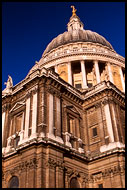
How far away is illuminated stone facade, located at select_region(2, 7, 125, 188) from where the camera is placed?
742 inches

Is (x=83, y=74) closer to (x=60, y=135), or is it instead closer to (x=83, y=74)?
(x=83, y=74)

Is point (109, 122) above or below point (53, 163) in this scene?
above

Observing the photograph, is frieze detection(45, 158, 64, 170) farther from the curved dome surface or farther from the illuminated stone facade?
the curved dome surface

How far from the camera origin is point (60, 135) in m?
21.5

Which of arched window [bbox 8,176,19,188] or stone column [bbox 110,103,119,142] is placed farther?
stone column [bbox 110,103,119,142]

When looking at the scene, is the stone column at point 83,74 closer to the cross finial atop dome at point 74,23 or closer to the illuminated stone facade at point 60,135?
the illuminated stone facade at point 60,135

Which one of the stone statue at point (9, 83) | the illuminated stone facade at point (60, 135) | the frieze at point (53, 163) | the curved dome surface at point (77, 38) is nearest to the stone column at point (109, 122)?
the illuminated stone facade at point (60, 135)

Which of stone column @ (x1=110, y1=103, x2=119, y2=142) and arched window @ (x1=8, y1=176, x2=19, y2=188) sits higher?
stone column @ (x1=110, y1=103, x2=119, y2=142)

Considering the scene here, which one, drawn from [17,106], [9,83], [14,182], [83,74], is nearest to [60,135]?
[14,182]

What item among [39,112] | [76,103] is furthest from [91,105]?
[39,112]

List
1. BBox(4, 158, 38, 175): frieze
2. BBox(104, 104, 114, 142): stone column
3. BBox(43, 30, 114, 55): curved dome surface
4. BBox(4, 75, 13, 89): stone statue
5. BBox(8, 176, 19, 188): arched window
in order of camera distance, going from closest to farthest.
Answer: BBox(4, 158, 38, 175): frieze → BBox(8, 176, 19, 188): arched window → BBox(104, 104, 114, 142): stone column → BBox(4, 75, 13, 89): stone statue → BBox(43, 30, 114, 55): curved dome surface

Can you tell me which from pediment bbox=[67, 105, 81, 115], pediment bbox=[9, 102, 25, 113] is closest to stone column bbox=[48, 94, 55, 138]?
pediment bbox=[67, 105, 81, 115]

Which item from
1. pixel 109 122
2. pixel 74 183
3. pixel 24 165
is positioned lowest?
pixel 74 183

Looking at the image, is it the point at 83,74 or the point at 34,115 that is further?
the point at 83,74
